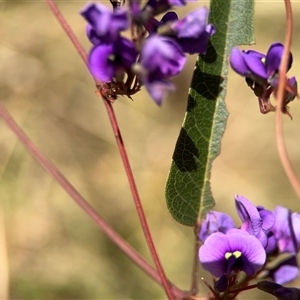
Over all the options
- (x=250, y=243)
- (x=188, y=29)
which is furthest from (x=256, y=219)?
(x=188, y=29)

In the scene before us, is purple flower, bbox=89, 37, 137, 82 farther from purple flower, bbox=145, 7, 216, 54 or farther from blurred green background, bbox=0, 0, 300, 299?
blurred green background, bbox=0, 0, 300, 299

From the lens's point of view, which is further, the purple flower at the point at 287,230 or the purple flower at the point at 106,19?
the purple flower at the point at 287,230

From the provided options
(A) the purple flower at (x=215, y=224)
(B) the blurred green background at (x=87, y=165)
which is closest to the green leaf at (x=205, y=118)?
(A) the purple flower at (x=215, y=224)

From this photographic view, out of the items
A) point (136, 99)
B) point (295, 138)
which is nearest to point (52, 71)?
point (136, 99)

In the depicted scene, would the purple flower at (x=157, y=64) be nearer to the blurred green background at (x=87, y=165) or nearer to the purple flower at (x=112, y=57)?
the purple flower at (x=112, y=57)

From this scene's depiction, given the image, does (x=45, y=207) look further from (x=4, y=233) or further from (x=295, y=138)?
(x=295, y=138)

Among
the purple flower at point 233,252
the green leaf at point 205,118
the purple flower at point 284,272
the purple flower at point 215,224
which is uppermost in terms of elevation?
the green leaf at point 205,118

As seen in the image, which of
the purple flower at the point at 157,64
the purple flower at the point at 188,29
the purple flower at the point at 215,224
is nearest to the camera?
the purple flower at the point at 157,64

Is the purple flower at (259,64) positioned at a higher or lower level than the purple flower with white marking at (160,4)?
lower
